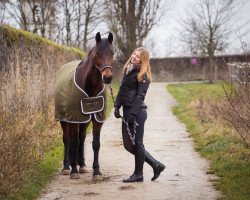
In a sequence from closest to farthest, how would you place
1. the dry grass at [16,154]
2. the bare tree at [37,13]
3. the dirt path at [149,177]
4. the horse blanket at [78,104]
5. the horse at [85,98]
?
the dry grass at [16,154], the dirt path at [149,177], the horse at [85,98], the horse blanket at [78,104], the bare tree at [37,13]

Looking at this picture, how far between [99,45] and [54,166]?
2607 millimetres

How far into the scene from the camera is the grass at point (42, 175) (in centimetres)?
667

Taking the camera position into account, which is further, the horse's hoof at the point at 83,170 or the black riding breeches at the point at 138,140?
the horse's hoof at the point at 83,170

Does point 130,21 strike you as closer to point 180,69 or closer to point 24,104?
point 180,69

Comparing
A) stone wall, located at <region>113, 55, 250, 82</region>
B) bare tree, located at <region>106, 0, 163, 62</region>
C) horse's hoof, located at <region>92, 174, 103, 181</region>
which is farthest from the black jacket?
stone wall, located at <region>113, 55, 250, 82</region>

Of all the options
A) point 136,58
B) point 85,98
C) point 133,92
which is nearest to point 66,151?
point 85,98

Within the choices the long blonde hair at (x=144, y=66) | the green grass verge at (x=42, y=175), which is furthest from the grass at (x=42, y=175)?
the long blonde hair at (x=144, y=66)

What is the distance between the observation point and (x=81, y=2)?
34812 millimetres

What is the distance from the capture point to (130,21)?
38.6 meters

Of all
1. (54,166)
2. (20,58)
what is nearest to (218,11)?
(20,58)

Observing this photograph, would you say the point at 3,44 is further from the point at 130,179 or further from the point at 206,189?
the point at 206,189

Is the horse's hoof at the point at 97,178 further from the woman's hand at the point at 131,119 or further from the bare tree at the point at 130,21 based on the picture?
the bare tree at the point at 130,21

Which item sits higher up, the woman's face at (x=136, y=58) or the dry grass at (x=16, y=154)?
the woman's face at (x=136, y=58)

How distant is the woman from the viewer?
766cm
